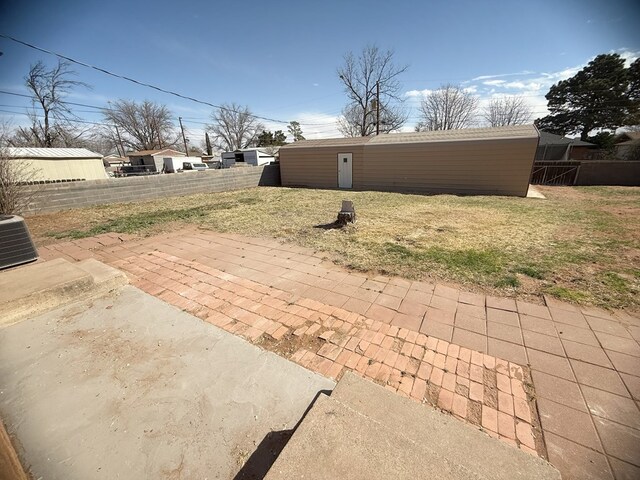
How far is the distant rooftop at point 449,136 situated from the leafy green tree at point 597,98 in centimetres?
2157

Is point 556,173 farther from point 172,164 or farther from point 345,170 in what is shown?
point 172,164

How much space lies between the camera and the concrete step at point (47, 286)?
7.73 feet

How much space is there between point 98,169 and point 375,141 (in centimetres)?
2037

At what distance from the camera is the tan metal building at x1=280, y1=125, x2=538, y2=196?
31.4 ft

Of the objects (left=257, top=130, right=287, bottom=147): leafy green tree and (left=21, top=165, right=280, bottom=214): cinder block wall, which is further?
(left=257, top=130, right=287, bottom=147): leafy green tree

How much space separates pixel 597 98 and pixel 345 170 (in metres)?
26.8

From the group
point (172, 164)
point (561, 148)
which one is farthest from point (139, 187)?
point (561, 148)

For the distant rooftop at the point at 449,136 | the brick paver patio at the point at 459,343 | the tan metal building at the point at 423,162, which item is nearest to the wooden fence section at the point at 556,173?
the distant rooftop at the point at 449,136

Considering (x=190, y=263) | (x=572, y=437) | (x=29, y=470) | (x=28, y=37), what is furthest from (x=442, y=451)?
(x=28, y=37)

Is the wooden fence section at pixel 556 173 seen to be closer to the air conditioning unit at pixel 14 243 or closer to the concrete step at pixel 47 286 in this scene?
the concrete step at pixel 47 286

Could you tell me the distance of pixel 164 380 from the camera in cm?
177

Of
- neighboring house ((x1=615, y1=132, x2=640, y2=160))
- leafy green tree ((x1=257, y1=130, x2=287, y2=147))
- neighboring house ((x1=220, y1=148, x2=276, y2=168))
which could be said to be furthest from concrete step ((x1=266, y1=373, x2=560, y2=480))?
leafy green tree ((x1=257, y1=130, x2=287, y2=147))

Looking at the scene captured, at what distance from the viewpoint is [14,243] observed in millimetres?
3547

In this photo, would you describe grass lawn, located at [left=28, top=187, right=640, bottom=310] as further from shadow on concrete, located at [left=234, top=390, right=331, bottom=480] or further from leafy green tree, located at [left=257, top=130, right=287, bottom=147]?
leafy green tree, located at [left=257, top=130, right=287, bottom=147]
